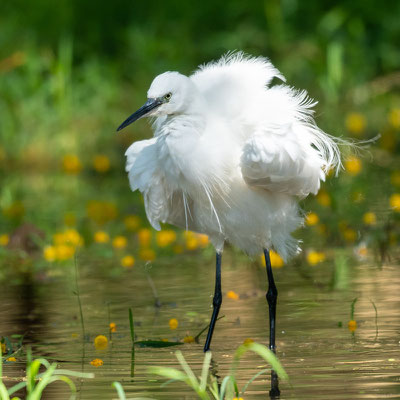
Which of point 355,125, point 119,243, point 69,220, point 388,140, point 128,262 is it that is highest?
point 355,125

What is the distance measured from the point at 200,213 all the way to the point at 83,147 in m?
7.63

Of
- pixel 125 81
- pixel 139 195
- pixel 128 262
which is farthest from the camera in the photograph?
pixel 125 81

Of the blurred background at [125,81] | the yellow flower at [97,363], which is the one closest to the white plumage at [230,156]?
the yellow flower at [97,363]

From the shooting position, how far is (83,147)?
13000 millimetres

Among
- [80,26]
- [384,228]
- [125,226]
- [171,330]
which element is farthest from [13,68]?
[171,330]

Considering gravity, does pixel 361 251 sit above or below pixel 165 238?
below

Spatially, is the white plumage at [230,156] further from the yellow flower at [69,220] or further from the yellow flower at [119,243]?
the yellow flower at [69,220]

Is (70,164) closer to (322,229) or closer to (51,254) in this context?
(51,254)

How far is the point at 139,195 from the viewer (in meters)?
10.9

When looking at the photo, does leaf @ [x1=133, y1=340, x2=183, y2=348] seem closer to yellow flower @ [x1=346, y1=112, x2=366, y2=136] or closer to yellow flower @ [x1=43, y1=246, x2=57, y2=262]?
yellow flower @ [x1=43, y1=246, x2=57, y2=262]

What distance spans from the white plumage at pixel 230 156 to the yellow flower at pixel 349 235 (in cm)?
204

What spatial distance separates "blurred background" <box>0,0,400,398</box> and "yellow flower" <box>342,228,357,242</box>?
1 cm

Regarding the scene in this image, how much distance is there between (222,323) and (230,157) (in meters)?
1.10

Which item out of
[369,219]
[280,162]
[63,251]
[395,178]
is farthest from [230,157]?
[395,178]
